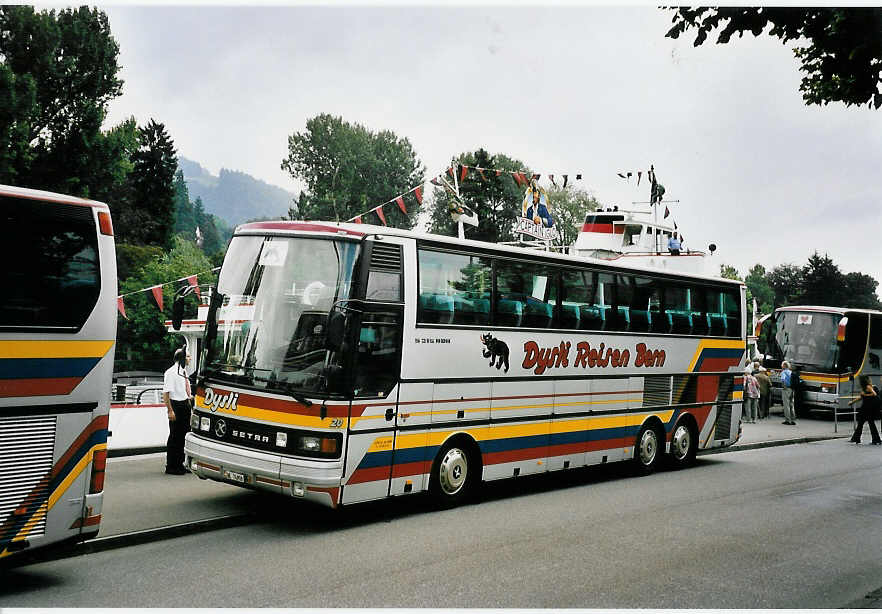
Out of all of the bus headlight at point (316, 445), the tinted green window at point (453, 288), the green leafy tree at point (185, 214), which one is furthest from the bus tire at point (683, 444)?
the green leafy tree at point (185, 214)

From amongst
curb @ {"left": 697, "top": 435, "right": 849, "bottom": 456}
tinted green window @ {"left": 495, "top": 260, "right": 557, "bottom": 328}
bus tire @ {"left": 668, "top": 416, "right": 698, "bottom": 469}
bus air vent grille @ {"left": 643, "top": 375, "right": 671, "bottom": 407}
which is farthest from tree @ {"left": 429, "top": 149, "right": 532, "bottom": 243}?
tinted green window @ {"left": 495, "top": 260, "right": 557, "bottom": 328}

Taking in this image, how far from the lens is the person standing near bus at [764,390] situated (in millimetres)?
27953

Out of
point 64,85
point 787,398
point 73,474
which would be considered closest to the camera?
point 73,474

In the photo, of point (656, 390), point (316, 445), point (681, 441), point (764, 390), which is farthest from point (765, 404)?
point (316, 445)

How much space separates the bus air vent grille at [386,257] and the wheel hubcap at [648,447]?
6775 mm

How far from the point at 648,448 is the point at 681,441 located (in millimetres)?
1299

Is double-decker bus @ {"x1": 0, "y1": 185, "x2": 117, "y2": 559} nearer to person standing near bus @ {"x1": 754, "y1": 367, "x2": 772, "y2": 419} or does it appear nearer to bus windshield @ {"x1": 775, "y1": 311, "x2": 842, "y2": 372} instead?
person standing near bus @ {"x1": 754, "y1": 367, "x2": 772, "y2": 419}

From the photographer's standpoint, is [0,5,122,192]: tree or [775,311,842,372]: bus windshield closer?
[775,311,842,372]: bus windshield

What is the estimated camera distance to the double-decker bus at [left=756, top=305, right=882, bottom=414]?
93.2ft

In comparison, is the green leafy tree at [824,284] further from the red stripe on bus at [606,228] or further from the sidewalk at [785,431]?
the red stripe on bus at [606,228]

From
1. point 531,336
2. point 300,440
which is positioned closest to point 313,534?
point 300,440

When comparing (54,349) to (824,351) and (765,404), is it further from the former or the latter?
(824,351)

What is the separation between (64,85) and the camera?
46.3m

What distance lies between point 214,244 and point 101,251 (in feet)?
567
